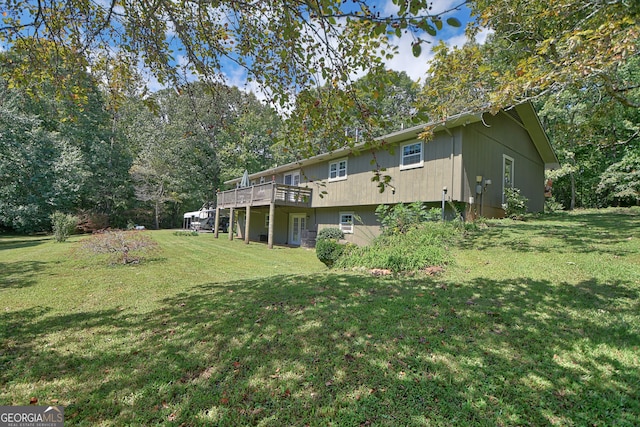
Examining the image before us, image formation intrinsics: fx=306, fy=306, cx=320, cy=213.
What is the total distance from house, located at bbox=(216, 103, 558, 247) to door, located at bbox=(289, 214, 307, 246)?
6 centimetres

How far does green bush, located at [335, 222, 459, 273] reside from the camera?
22.8ft

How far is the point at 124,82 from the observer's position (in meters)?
4.77

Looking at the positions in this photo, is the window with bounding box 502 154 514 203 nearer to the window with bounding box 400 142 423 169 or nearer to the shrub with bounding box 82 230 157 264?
the window with bounding box 400 142 423 169

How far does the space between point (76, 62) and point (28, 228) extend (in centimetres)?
2421

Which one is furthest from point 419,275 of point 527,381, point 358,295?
point 527,381

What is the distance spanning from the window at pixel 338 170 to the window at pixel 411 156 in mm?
3324

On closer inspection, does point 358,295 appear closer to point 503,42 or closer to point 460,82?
point 460,82

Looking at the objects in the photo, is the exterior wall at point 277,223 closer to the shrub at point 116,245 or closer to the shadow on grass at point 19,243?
the shrub at point 116,245

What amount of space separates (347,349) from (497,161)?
466 inches

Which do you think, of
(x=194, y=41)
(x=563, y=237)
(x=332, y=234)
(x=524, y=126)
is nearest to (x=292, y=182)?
(x=332, y=234)

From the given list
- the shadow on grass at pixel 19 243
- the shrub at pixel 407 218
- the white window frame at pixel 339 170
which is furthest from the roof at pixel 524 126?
the shadow on grass at pixel 19 243

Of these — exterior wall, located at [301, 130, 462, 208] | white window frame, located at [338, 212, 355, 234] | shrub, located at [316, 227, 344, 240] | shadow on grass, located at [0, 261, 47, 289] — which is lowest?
shadow on grass, located at [0, 261, 47, 289]

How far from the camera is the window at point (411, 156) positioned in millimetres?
11445

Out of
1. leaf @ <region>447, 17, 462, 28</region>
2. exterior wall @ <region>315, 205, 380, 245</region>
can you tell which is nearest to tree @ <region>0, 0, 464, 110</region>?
leaf @ <region>447, 17, 462, 28</region>
